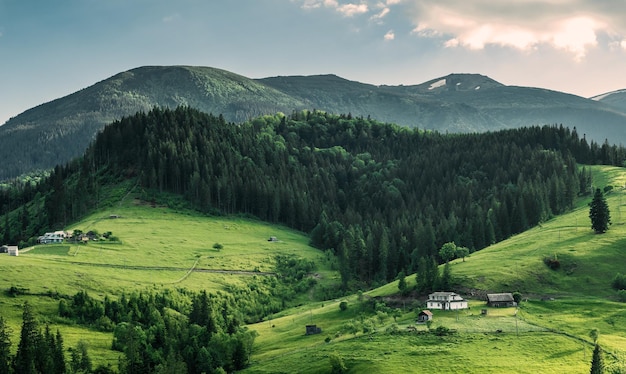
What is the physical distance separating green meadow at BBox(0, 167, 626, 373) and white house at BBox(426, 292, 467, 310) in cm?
225

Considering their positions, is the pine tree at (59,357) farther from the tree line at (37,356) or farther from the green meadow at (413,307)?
the green meadow at (413,307)

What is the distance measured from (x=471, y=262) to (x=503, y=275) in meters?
16.5

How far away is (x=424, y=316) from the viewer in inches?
4884

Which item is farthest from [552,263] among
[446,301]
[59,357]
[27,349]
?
[27,349]

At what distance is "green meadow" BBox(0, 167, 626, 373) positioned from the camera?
109 m

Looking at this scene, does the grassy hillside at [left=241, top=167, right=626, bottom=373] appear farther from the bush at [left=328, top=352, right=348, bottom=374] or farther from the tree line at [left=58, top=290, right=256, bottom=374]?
the tree line at [left=58, top=290, right=256, bottom=374]

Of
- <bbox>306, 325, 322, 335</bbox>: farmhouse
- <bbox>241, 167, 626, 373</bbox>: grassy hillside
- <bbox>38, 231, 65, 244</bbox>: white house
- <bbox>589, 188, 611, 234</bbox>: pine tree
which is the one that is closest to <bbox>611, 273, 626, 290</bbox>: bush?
<bbox>241, 167, 626, 373</bbox>: grassy hillside

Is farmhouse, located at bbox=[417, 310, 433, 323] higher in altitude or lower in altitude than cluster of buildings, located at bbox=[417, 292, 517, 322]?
lower

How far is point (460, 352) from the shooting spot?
108 m

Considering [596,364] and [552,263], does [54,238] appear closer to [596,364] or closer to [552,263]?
[552,263]

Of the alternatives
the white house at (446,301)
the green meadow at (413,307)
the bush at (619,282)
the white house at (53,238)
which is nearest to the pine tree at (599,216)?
the green meadow at (413,307)

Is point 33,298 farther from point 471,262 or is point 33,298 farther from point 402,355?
point 471,262

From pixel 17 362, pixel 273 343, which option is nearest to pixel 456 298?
pixel 273 343

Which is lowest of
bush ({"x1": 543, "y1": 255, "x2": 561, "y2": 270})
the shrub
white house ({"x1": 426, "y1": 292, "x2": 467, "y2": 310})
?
the shrub
